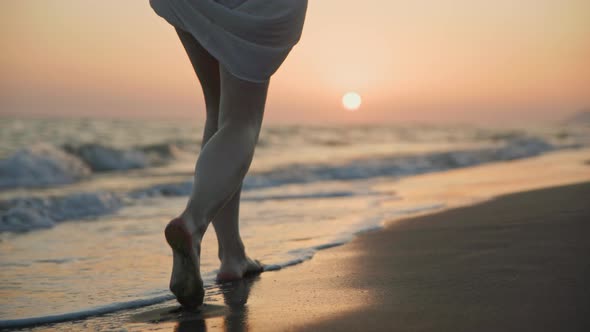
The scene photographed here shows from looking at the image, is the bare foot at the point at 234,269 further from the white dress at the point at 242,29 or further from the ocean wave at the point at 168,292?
the white dress at the point at 242,29

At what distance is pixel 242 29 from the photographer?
202 cm

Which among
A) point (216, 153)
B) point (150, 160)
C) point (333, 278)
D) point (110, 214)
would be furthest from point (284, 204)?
point (150, 160)

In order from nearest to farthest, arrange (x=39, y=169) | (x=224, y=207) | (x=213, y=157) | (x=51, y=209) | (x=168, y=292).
Result: 1. (x=213, y=157)
2. (x=168, y=292)
3. (x=224, y=207)
4. (x=51, y=209)
5. (x=39, y=169)

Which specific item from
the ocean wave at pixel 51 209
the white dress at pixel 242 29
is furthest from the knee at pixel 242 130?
the ocean wave at pixel 51 209

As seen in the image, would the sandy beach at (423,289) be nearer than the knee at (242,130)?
Yes

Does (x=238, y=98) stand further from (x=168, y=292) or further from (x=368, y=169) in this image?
(x=368, y=169)

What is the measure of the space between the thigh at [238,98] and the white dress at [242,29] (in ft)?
0.21

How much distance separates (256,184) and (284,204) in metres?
2.33

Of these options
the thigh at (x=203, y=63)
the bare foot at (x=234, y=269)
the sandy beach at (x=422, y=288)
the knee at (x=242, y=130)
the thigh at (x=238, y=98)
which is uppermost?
the thigh at (x=203, y=63)

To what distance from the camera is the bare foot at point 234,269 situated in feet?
8.20

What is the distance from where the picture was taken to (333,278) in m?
2.40

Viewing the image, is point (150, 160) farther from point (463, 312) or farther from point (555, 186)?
point (463, 312)

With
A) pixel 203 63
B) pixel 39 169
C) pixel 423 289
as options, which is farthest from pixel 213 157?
pixel 39 169

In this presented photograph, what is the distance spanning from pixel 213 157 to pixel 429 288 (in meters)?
0.83
